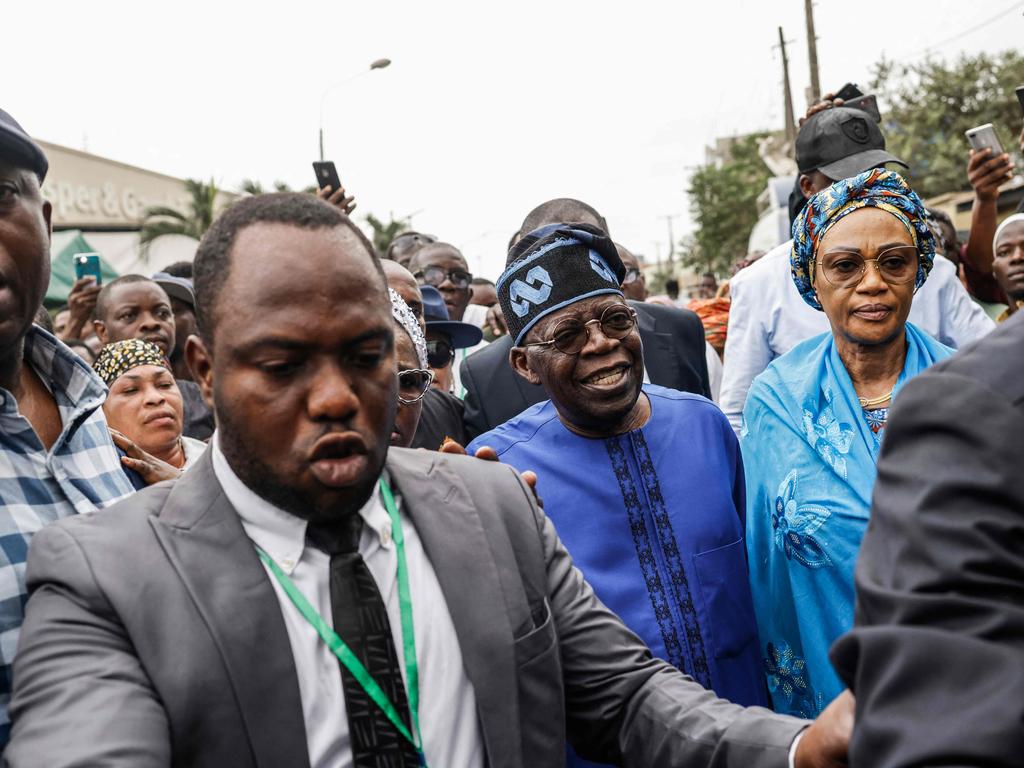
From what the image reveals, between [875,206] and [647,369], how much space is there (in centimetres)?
124

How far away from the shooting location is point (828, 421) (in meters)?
3.06

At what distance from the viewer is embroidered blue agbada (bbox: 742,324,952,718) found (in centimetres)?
283

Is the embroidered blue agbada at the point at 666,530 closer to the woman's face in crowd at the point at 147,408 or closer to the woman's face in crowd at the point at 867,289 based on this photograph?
the woman's face in crowd at the point at 867,289

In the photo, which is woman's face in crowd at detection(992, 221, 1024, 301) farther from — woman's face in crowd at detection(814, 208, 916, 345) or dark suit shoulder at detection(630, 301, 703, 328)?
woman's face in crowd at detection(814, 208, 916, 345)

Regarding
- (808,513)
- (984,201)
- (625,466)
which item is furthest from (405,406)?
(984,201)

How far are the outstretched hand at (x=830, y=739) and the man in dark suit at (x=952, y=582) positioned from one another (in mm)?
485

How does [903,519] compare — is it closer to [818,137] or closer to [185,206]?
[818,137]

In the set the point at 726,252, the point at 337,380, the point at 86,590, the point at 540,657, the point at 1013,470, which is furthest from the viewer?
the point at 726,252

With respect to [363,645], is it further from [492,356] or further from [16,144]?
[492,356]

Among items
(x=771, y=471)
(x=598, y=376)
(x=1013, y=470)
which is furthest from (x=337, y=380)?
(x=771, y=471)

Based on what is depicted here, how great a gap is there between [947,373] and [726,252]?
1683 inches

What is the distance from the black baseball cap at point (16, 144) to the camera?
1801mm

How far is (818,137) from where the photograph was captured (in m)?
4.70

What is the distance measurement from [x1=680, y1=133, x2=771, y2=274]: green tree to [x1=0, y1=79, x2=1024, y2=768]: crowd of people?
129 ft
